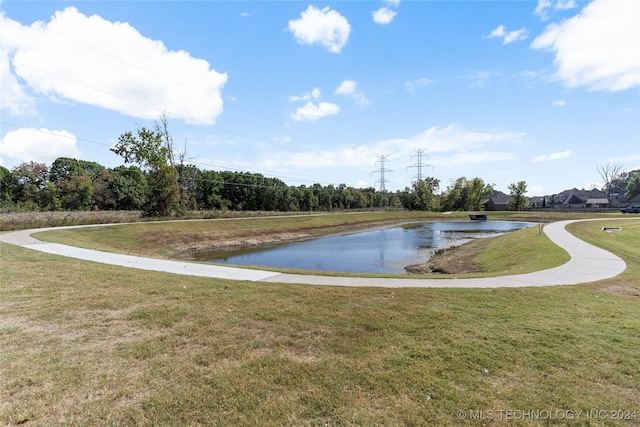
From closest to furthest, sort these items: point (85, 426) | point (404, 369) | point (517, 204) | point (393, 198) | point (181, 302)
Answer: point (85, 426)
point (404, 369)
point (181, 302)
point (517, 204)
point (393, 198)

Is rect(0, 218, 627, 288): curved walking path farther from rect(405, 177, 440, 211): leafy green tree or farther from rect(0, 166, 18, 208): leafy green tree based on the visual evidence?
rect(405, 177, 440, 211): leafy green tree

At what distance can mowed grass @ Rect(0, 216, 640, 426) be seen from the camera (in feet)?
9.57

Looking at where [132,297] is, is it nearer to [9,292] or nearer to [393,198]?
[9,292]

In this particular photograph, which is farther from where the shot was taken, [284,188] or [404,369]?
→ [284,188]

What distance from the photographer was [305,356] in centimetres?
388

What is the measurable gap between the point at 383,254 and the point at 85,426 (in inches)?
796

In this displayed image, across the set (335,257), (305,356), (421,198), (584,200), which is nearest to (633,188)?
(584,200)

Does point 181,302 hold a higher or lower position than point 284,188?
lower

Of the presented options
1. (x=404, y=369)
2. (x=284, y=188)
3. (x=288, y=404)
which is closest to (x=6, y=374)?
(x=288, y=404)

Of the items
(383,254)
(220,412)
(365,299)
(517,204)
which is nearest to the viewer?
(220,412)

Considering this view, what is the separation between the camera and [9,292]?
19.4 ft

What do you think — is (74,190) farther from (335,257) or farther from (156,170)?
(335,257)

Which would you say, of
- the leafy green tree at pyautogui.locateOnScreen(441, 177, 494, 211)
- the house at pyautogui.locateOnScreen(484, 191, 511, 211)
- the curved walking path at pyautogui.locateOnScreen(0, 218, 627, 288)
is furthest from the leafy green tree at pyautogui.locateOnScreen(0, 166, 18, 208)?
the house at pyautogui.locateOnScreen(484, 191, 511, 211)

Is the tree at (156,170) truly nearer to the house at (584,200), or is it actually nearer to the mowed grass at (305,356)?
the mowed grass at (305,356)
